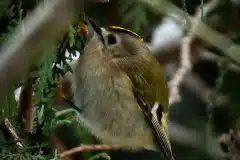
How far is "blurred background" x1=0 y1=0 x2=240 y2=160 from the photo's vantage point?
6.32ft

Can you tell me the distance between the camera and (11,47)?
554 millimetres

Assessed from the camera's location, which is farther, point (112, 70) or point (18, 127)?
point (112, 70)

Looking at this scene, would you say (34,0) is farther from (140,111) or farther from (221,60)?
(221,60)

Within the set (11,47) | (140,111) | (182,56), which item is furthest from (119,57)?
(11,47)

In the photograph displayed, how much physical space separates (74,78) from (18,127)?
1.65ft

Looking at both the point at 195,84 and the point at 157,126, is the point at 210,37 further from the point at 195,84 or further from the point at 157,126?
the point at 195,84

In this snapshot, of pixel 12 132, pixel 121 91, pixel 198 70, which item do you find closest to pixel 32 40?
pixel 12 132

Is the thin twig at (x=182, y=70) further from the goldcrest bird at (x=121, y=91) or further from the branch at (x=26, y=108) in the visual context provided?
the branch at (x=26, y=108)

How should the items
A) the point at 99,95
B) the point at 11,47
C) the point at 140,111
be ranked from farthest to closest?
the point at 140,111, the point at 99,95, the point at 11,47

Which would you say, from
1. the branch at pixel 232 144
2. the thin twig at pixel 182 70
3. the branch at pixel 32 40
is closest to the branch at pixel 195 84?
the thin twig at pixel 182 70

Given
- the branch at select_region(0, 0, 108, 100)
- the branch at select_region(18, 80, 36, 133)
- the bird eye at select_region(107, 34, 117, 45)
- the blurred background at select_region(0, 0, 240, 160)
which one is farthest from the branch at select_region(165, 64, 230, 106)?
the branch at select_region(0, 0, 108, 100)

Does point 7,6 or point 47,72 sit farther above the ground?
point 7,6

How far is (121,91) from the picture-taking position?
5.59 ft

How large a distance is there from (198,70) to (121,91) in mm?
1922
